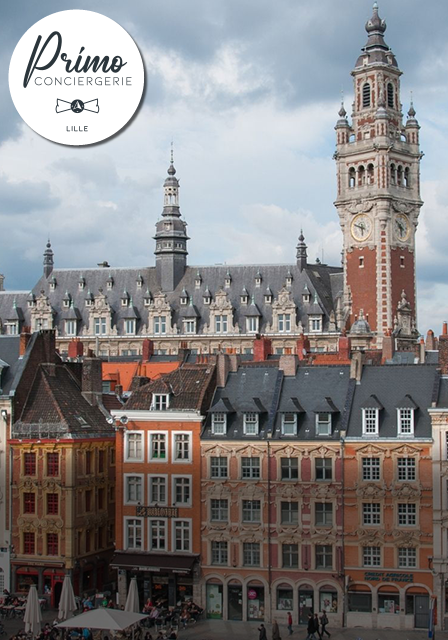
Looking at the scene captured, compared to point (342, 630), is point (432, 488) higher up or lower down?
higher up

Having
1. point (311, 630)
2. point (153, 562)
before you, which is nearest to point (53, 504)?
point (153, 562)

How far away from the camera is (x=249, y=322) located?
126 metres

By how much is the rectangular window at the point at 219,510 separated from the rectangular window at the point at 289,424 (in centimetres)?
453

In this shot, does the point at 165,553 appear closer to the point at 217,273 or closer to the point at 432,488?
the point at 432,488

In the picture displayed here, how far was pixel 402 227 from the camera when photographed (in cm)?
12631

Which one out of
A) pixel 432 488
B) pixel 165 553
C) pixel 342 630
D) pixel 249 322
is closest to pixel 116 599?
pixel 165 553

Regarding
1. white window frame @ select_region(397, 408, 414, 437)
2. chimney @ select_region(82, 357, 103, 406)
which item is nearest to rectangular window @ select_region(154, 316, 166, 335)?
chimney @ select_region(82, 357, 103, 406)

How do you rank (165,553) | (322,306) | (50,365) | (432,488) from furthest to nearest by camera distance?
(322,306) → (50,365) → (165,553) → (432,488)

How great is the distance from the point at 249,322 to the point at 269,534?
227 ft

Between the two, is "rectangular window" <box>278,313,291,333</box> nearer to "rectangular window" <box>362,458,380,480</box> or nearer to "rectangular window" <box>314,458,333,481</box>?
"rectangular window" <box>314,458,333,481</box>

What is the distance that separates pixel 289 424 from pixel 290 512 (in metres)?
4.26

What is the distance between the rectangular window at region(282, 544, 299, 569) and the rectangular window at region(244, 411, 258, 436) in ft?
18.7

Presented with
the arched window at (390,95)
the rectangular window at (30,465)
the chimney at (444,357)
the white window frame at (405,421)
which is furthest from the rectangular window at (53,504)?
the arched window at (390,95)

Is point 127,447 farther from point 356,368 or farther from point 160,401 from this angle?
point 356,368
